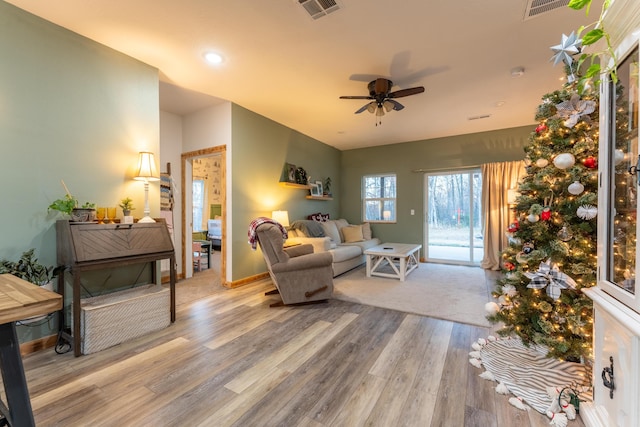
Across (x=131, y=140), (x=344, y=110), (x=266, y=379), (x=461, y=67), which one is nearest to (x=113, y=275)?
(x=131, y=140)

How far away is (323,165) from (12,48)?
482cm

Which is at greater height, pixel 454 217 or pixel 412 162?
pixel 412 162

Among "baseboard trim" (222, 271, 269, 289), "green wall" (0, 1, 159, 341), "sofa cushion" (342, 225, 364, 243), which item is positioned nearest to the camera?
"green wall" (0, 1, 159, 341)

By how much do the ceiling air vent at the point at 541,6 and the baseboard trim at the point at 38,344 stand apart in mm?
4638

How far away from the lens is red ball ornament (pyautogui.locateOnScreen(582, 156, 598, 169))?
168 cm

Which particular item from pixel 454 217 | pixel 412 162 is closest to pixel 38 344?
pixel 412 162

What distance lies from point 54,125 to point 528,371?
414 cm

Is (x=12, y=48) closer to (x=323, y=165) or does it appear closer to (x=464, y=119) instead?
(x=323, y=165)

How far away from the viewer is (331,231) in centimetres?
547

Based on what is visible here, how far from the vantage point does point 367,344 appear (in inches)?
88.4

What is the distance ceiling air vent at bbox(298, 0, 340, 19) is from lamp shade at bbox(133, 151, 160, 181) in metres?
2.00

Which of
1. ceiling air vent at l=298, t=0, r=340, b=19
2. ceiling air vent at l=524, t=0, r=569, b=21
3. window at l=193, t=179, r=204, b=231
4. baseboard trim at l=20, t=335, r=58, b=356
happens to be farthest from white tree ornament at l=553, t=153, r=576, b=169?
window at l=193, t=179, r=204, b=231

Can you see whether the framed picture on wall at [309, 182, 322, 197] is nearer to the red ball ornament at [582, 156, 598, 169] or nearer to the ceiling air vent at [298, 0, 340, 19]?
the ceiling air vent at [298, 0, 340, 19]

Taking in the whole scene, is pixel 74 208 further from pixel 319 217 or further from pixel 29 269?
pixel 319 217
